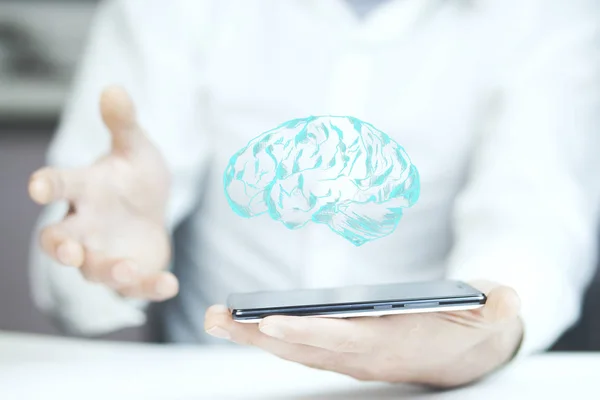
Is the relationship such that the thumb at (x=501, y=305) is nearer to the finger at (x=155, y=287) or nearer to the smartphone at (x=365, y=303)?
the smartphone at (x=365, y=303)

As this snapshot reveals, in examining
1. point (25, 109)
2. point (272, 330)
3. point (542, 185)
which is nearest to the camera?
point (272, 330)

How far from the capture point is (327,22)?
1.88 feet

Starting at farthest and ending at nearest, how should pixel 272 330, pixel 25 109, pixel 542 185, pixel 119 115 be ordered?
pixel 25 109 → pixel 542 185 → pixel 119 115 → pixel 272 330

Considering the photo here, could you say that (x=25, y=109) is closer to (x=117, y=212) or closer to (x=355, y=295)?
(x=117, y=212)

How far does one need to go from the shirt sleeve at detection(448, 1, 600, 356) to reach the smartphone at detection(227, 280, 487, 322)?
0.42 feet

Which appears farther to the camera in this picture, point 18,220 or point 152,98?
point 18,220

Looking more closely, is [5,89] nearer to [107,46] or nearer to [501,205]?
[107,46]

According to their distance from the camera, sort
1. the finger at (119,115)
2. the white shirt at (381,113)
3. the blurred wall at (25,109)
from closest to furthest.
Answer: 1. the finger at (119,115)
2. the white shirt at (381,113)
3. the blurred wall at (25,109)

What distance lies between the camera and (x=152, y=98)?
2.04 ft

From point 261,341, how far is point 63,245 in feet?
0.44

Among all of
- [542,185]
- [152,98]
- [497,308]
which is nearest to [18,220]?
[152,98]

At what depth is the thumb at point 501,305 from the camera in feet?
1.00

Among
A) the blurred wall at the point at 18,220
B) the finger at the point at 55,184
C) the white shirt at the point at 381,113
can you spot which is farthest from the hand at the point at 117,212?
the blurred wall at the point at 18,220

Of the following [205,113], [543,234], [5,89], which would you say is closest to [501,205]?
[543,234]
